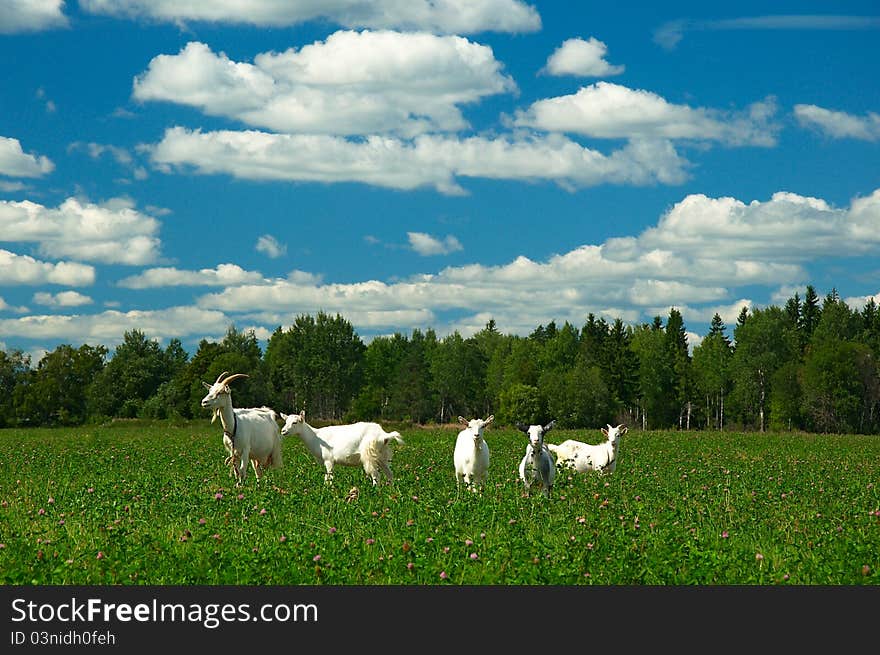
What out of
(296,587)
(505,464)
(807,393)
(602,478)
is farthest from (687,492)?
(807,393)

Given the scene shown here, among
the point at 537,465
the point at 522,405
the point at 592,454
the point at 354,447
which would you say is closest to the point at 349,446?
A: the point at 354,447

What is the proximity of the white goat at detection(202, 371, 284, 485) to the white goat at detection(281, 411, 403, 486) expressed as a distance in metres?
1.34

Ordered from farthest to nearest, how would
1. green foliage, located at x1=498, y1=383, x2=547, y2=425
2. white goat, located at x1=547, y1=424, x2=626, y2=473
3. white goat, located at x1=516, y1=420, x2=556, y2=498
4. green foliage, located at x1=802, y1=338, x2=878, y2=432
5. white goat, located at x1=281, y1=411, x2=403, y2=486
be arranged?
green foliage, located at x1=498, y1=383, x2=547, y2=425 → green foliage, located at x1=802, y1=338, x2=878, y2=432 → white goat, located at x1=547, y1=424, x2=626, y2=473 → white goat, located at x1=281, y1=411, x2=403, y2=486 → white goat, located at x1=516, y1=420, x2=556, y2=498

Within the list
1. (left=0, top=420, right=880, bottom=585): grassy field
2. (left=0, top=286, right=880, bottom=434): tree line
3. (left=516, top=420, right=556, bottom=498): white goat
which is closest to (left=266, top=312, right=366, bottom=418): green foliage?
(left=0, top=286, right=880, bottom=434): tree line

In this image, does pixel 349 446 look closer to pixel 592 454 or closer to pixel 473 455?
pixel 473 455

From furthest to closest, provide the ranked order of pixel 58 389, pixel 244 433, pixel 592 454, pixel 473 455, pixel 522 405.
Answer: pixel 58 389
pixel 522 405
pixel 592 454
pixel 244 433
pixel 473 455

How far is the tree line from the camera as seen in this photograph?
103812 mm

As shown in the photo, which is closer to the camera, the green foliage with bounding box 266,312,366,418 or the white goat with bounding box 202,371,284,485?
the white goat with bounding box 202,371,284,485

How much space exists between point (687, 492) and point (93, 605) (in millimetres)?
14067

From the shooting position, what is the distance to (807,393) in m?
101

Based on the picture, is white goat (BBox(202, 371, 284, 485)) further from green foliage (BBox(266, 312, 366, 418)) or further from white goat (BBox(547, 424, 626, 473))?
green foliage (BBox(266, 312, 366, 418))

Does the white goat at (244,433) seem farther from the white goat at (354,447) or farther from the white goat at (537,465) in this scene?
the white goat at (537,465)

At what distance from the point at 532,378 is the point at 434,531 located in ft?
345

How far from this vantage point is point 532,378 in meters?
119
